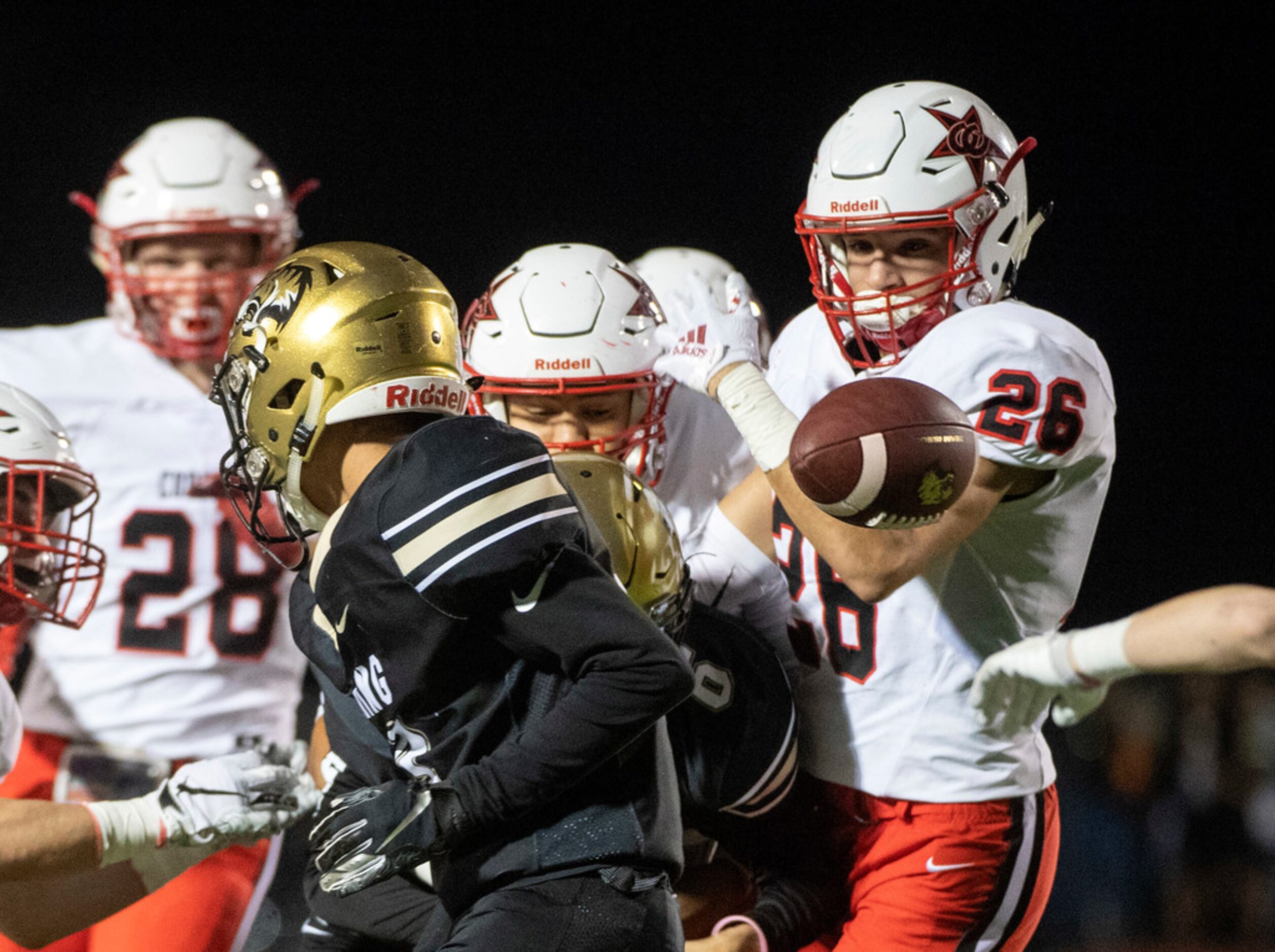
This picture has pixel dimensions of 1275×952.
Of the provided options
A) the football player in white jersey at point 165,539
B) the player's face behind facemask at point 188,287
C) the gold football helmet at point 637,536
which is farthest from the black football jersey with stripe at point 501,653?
the player's face behind facemask at point 188,287

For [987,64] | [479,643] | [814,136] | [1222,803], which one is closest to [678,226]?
[814,136]

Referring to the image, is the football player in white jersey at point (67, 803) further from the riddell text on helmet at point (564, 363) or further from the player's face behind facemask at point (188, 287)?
the riddell text on helmet at point (564, 363)

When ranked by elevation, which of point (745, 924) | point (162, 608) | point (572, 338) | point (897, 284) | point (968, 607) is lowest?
point (745, 924)

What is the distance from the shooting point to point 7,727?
2209mm

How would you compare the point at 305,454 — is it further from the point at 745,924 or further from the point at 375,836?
the point at 745,924

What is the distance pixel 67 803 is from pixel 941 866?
1.42 meters

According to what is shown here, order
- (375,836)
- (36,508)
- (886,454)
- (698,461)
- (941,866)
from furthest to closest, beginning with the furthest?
(698,461) → (36,508) → (941,866) → (886,454) → (375,836)

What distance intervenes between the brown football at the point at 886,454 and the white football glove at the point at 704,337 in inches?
18.0

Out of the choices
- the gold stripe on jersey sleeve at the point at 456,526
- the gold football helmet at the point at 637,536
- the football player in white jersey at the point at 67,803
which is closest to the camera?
the gold stripe on jersey sleeve at the point at 456,526

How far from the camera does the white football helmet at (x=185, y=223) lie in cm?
331

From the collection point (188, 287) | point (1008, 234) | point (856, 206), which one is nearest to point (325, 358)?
point (856, 206)

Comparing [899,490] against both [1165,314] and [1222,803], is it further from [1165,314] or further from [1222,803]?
[1165,314]

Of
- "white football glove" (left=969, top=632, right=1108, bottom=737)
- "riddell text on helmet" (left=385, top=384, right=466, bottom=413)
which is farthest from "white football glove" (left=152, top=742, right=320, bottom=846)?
"white football glove" (left=969, top=632, right=1108, bottom=737)

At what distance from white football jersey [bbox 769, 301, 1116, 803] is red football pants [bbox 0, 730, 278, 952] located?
131 centimetres
